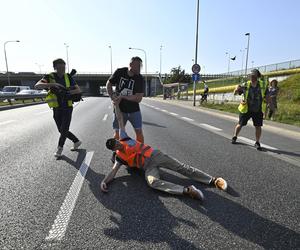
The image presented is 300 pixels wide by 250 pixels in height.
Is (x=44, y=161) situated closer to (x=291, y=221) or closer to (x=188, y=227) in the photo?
(x=188, y=227)

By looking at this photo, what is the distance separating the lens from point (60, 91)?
5219mm

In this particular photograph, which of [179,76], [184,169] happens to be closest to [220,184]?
[184,169]

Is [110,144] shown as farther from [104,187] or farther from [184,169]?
[184,169]

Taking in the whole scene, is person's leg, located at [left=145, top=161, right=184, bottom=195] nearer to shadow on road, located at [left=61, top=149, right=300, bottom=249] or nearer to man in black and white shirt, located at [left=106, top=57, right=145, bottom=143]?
shadow on road, located at [left=61, top=149, right=300, bottom=249]

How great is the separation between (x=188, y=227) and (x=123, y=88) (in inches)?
110

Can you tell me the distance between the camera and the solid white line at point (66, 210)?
254 cm

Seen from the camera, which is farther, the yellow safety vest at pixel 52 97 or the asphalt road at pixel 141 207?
the yellow safety vest at pixel 52 97

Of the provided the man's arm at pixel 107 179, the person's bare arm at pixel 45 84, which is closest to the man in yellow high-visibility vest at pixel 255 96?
the man's arm at pixel 107 179

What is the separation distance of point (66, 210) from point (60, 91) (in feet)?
9.38

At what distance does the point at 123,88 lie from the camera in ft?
15.5

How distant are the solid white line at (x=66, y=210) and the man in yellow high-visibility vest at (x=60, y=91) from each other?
138 cm

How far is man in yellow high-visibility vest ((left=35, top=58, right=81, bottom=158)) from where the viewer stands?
5145 mm

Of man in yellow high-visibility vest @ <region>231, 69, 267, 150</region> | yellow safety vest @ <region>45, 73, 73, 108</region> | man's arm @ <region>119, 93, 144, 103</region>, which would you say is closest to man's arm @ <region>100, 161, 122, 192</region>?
man's arm @ <region>119, 93, 144, 103</region>

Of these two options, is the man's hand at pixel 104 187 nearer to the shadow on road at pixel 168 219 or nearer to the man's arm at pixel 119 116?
the shadow on road at pixel 168 219
